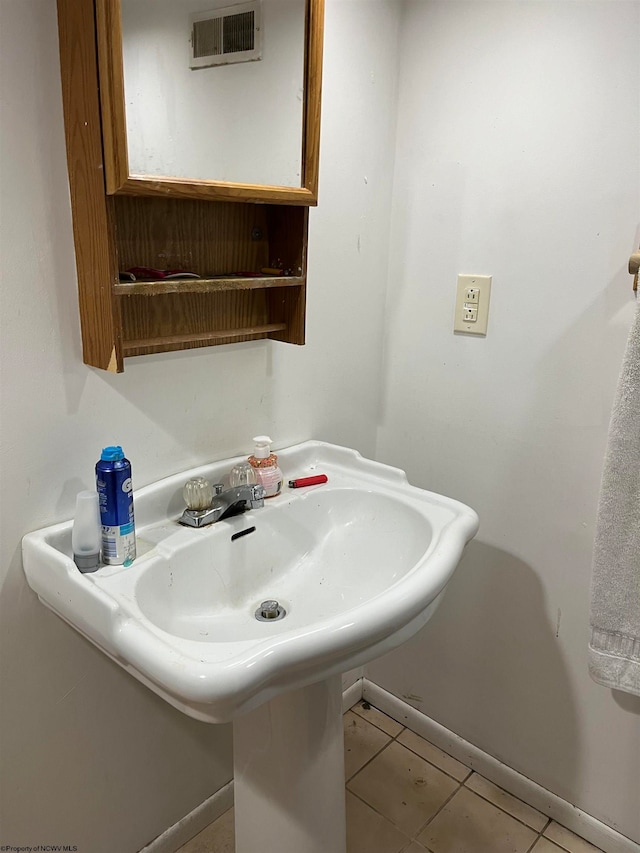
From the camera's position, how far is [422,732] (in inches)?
65.9

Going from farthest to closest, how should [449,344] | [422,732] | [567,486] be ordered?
[422,732] < [449,344] < [567,486]

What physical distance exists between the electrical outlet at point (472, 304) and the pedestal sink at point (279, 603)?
0.36 meters

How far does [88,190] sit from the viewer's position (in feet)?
2.87

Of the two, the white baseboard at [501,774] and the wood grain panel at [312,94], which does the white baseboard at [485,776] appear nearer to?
the white baseboard at [501,774]

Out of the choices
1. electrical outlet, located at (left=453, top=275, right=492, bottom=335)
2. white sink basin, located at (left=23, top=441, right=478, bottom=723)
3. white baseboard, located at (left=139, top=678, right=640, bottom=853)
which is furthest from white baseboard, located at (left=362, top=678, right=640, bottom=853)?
electrical outlet, located at (left=453, top=275, right=492, bottom=335)

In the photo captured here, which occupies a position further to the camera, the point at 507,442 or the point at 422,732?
the point at 422,732

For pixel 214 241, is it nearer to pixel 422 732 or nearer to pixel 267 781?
pixel 267 781

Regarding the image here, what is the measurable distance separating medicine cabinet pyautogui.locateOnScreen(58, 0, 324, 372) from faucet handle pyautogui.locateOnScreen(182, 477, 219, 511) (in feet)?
0.77

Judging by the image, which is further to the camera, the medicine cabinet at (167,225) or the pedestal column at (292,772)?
the pedestal column at (292,772)

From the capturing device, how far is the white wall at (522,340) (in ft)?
3.75

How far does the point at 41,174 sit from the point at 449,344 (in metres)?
0.86

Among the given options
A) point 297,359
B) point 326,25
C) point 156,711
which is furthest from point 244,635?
point 326,25

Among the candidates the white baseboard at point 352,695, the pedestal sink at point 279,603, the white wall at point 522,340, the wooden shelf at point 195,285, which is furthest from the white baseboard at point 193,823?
the wooden shelf at point 195,285

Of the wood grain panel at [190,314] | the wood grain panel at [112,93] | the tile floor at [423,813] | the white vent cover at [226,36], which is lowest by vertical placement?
the tile floor at [423,813]
